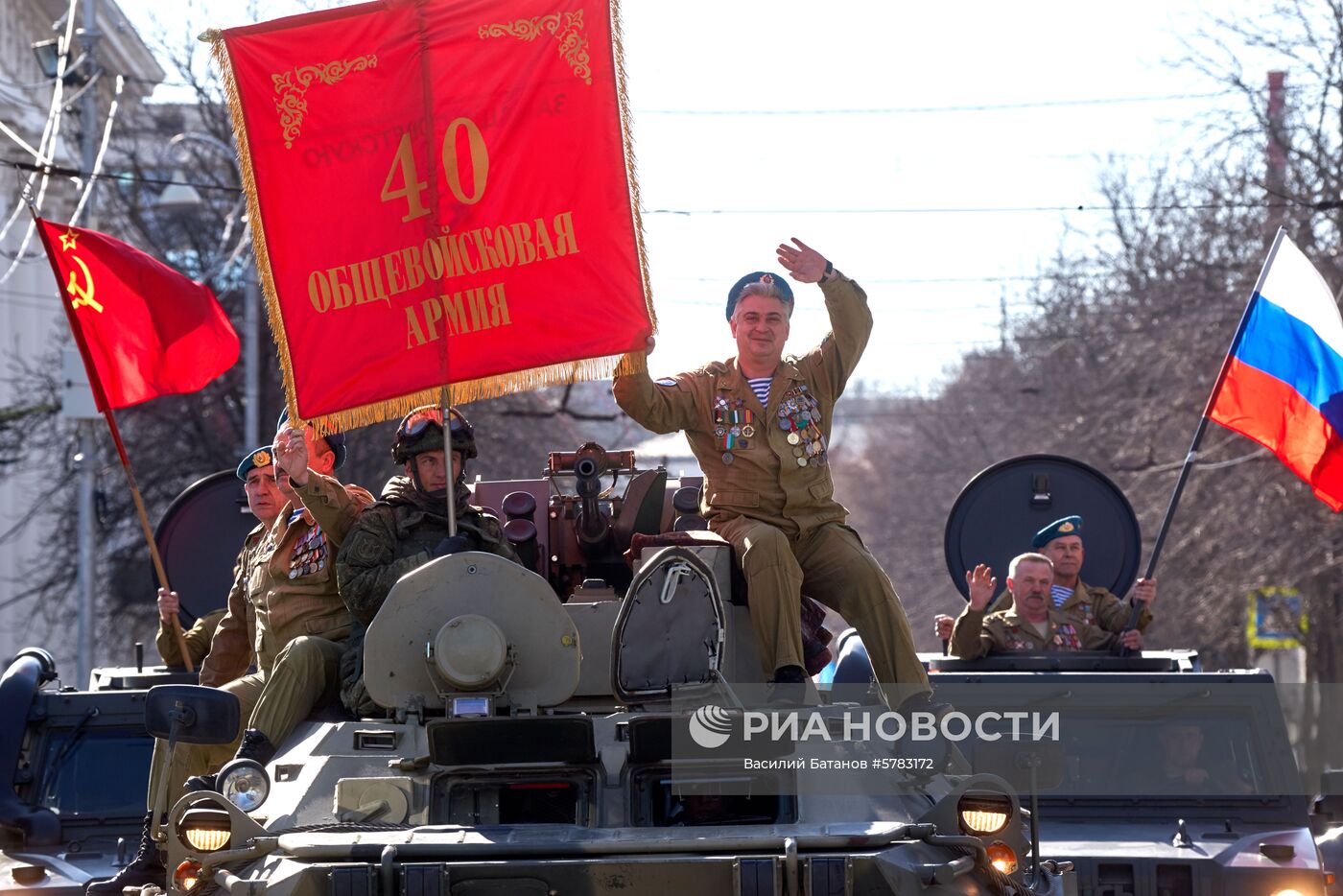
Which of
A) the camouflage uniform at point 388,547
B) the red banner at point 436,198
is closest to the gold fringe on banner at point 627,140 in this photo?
the red banner at point 436,198

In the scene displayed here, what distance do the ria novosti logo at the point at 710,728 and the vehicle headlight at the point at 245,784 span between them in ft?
4.67

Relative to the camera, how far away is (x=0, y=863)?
31.8 ft

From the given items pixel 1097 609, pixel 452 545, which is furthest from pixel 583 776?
pixel 1097 609

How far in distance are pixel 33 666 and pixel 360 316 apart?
3.11m

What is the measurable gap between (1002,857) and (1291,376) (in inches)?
257

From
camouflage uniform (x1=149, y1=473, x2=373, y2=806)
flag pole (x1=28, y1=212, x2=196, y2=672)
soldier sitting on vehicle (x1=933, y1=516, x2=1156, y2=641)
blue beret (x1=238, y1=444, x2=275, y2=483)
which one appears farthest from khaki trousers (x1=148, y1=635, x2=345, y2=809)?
soldier sitting on vehicle (x1=933, y1=516, x2=1156, y2=641)

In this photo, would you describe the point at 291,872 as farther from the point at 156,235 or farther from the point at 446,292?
the point at 156,235

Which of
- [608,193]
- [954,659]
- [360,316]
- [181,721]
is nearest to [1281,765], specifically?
[954,659]

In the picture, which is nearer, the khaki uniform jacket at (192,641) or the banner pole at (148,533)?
the banner pole at (148,533)

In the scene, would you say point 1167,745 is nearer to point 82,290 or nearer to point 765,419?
point 765,419

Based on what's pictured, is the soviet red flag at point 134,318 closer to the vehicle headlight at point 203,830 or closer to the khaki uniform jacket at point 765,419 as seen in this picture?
the khaki uniform jacket at point 765,419

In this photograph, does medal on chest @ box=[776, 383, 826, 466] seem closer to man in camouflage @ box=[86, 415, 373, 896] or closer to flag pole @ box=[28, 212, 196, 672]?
man in camouflage @ box=[86, 415, 373, 896]

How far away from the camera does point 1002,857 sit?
21.8 feet

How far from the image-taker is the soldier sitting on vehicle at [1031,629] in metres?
11.1
